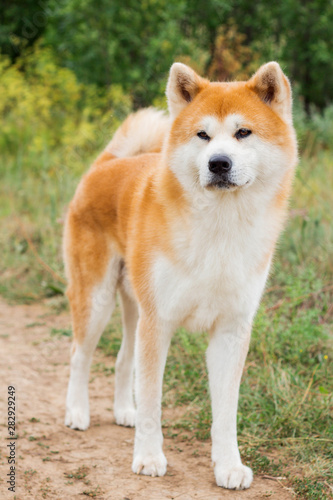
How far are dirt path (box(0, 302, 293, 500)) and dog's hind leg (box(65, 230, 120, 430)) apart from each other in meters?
0.13

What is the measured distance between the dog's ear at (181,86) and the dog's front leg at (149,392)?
1.01 m

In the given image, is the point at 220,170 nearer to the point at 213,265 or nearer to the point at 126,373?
the point at 213,265

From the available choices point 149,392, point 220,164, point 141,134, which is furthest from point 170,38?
point 149,392

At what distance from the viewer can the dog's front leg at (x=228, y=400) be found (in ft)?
9.45

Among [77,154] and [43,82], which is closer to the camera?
[77,154]

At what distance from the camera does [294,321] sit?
4059 millimetres

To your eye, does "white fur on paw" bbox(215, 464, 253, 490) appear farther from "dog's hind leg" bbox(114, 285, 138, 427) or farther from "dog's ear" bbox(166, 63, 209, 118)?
"dog's ear" bbox(166, 63, 209, 118)

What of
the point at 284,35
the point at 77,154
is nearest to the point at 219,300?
the point at 77,154

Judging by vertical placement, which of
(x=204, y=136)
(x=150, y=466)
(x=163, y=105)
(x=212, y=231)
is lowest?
(x=150, y=466)

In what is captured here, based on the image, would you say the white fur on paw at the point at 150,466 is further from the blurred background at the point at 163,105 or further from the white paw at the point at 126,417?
the white paw at the point at 126,417

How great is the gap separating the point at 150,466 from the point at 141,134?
1.97 m

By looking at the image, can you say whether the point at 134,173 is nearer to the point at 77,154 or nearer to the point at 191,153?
the point at 191,153

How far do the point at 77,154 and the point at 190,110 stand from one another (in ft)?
17.7

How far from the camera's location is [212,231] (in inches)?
109
